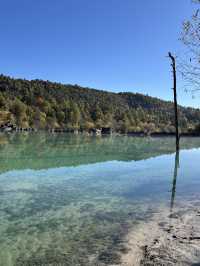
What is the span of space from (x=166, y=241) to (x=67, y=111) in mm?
100856

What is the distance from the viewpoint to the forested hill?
88.8m

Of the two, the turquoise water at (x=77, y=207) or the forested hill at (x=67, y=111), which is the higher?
the forested hill at (x=67, y=111)

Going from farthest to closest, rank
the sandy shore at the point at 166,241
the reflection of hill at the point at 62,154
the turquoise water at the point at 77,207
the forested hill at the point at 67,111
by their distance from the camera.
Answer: the forested hill at the point at 67,111 < the reflection of hill at the point at 62,154 < the turquoise water at the point at 77,207 < the sandy shore at the point at 166,241

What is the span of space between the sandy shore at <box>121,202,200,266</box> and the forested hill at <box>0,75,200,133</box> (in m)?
62.2

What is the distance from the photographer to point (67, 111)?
342 feet

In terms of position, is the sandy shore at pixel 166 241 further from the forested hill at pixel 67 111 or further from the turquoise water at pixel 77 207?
the forested hill at pixel 67 111

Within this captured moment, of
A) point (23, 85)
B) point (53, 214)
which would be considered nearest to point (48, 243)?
point (53, 214)

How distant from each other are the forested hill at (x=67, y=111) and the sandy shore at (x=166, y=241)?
2450 inches

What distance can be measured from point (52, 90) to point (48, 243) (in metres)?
136

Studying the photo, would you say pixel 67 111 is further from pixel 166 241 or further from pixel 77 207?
pixel 166 241

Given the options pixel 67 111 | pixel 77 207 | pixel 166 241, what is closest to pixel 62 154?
pixel 77 207

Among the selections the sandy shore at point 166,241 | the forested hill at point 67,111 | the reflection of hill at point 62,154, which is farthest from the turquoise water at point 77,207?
the forested hill at point 67,111

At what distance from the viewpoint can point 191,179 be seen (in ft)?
32.9

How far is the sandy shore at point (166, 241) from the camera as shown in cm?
374
